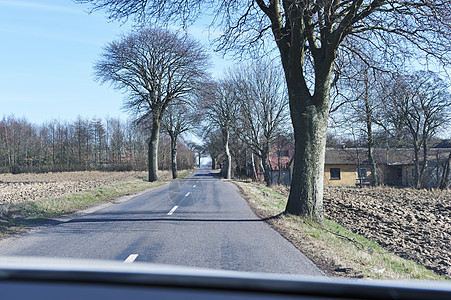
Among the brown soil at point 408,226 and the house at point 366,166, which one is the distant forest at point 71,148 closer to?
the house at point 366,166

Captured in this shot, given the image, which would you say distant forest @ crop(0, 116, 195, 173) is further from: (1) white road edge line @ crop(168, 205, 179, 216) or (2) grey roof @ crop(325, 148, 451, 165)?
(1) white road edge line @ crop(168, 205, 179, 216)

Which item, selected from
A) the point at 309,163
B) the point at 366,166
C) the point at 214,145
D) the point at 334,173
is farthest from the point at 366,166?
the point at 309,163

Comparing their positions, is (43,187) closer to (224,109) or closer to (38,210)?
(38,210)

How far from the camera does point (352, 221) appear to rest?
14500 mm

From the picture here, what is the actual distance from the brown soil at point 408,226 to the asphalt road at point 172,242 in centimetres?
385

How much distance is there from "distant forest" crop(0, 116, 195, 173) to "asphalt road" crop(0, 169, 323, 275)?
181ft

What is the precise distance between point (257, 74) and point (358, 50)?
2418 cm

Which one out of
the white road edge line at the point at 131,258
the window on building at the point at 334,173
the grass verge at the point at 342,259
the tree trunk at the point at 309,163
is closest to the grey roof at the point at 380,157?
the window on building at the point at 334,173

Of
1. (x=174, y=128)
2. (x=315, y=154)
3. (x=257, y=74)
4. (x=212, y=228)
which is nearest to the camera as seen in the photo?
(x=212, y=228)

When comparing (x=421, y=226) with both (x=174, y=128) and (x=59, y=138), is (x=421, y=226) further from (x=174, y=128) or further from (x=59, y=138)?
(x=59, y=138)

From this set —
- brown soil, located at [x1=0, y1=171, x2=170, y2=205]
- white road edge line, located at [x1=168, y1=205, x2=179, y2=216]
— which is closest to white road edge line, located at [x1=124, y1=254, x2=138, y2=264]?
white road edge line, located at [x1=168, y1=205, x2=179, y2=216]

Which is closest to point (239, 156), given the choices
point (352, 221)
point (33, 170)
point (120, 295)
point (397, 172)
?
point (397, 172)

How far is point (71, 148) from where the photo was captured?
69.9 m

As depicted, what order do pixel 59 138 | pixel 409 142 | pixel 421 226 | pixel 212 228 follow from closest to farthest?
pixel 212 228 < pixel 421 226 < pixel 409 142 < pixel 59 138
